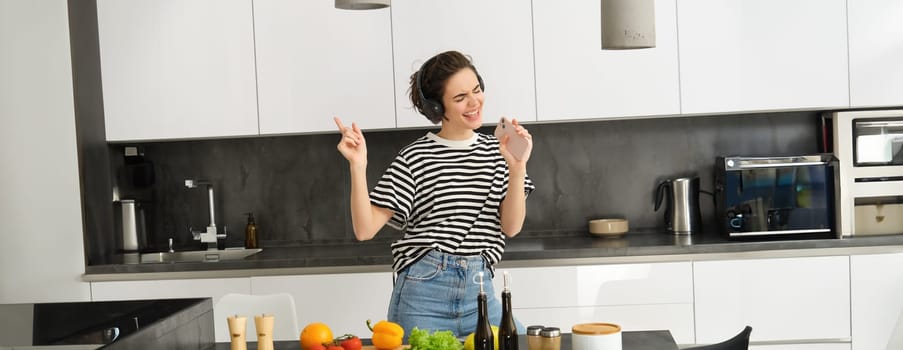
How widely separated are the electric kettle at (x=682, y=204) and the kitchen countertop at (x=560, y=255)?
18cm

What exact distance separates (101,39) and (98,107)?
0.95ft

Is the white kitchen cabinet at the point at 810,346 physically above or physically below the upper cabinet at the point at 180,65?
below

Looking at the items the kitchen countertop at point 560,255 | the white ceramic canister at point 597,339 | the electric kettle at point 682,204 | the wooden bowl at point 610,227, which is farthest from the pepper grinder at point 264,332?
the electric kettle at point 682,204

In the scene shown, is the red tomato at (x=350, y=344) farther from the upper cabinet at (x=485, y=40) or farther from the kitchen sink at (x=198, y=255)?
the kitchen sink at (x=198, y=255)

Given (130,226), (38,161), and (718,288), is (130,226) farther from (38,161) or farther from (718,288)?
(718,288)

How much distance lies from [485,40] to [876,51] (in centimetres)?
158

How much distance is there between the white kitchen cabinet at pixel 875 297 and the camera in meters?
3.72

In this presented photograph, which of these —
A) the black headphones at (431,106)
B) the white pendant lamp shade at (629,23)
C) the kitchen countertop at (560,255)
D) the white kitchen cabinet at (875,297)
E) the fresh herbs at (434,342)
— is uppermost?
the white pendant lamp shade at (629,23)

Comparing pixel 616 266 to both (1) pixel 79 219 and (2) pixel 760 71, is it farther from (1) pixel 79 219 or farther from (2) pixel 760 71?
(1) pixel 79 219

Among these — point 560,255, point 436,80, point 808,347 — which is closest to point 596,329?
point 436,80

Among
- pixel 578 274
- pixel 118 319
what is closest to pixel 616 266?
pixel 578 274

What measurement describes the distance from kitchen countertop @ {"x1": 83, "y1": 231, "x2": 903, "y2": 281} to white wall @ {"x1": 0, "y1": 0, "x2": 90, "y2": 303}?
0.58 feet

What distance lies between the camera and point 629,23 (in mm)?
2088

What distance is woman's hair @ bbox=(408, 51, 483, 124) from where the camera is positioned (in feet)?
8.58
